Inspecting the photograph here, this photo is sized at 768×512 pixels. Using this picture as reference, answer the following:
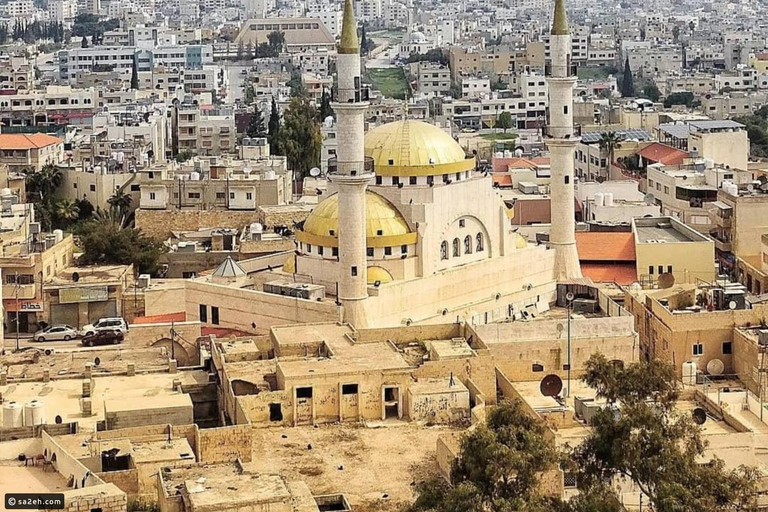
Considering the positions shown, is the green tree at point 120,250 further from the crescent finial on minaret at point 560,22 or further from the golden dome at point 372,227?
the crescent finial on minaret at point 560,22

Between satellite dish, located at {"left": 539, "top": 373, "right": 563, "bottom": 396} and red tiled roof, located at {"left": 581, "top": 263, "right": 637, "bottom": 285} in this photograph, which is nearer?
satellite dish, located at {"left": 539, "top": 373, "right": 563, "bottom": 396}

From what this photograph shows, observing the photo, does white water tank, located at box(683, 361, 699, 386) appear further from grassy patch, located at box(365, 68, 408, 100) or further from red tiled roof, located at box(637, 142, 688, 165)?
grassy patch, located at box(365, 68, 408, 100)

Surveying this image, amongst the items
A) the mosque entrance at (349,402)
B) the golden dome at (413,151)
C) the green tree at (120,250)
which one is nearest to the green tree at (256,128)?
the green tree at (120,250)

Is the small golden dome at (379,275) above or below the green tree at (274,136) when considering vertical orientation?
below

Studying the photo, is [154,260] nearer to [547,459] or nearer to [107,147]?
[107,147]

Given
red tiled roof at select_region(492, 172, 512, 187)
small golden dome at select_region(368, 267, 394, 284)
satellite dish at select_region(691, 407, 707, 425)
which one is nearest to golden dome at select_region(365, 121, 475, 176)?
small golden dome at select_region(368, 267, 394, 284)

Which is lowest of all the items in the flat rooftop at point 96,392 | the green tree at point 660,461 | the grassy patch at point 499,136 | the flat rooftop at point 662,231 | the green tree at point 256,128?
the flat rooftop at point 96,392
